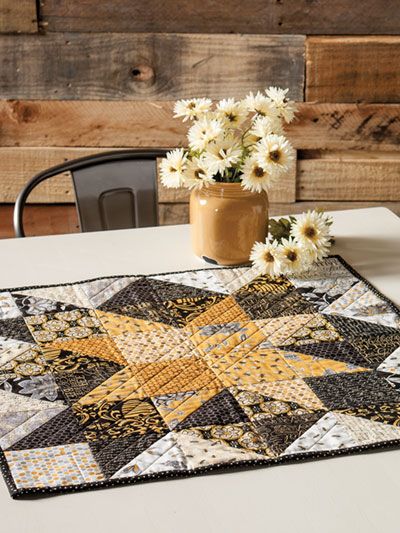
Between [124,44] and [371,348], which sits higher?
[124,44]

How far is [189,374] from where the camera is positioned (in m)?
1.44

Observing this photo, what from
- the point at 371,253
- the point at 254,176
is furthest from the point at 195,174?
the point at 371,253

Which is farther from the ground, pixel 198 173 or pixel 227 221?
pixel 198 173

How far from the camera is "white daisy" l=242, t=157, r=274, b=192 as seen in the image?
1701 mm

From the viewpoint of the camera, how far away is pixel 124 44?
3.32 meters

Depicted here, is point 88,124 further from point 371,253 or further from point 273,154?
point 273,154

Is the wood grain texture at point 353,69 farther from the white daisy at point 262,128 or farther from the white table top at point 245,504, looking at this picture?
the white table top at point 245,504

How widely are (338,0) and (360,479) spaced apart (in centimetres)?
246

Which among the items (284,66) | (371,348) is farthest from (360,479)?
(284,66)

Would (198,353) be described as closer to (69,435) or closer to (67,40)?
(69,435)

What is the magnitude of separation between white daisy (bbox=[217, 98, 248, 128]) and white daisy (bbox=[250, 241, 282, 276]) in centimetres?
24

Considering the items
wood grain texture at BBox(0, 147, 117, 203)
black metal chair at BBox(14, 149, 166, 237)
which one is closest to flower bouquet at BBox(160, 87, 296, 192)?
black metal chair at BBox(14, 149, 166, 237)

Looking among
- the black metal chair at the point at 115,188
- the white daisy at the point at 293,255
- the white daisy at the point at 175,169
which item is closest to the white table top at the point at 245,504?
the white daisy at the point at 293,255

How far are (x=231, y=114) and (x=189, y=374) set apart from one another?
1.83 ft
